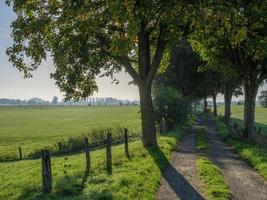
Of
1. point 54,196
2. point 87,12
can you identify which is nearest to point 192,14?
point 87,12

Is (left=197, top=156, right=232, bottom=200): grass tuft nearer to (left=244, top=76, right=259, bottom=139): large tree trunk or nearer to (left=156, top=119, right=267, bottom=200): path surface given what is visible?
(left=156, top=119, right=267, bottom=200): path surface

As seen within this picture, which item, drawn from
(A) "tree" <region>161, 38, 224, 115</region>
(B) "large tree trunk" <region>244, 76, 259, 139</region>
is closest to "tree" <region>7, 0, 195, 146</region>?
(B) "large tree trunk" <region>244, 76, 259, 139</region>

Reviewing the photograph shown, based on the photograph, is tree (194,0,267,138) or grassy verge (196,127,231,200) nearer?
grassy verge (196,127,231,200)

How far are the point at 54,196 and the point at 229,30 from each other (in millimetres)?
15340

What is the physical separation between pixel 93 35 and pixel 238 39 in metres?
9.80

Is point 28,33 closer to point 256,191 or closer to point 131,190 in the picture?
point 131,190

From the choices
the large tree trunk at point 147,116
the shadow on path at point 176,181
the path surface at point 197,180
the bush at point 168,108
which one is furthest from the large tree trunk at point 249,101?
the shadow on path at point 176,181

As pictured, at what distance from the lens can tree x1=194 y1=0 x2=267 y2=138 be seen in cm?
2283

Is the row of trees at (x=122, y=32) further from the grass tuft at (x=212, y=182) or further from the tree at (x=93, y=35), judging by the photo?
the grass tuft at (x=212, y=182)

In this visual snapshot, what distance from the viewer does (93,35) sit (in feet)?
89.2

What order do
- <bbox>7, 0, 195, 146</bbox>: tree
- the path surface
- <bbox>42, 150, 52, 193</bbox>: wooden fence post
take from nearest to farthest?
the path surface
<bbox>42, 150, 52, 193</bbox>: wooden fence post
<bbox>7, 0, 195, 146</bbox>: tree

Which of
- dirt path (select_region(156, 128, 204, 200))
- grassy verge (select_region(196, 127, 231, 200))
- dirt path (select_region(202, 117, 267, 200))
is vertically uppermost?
grassy verge (select_region(196, 127, 231, 200))

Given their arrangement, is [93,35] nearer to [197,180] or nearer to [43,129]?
[197,180]

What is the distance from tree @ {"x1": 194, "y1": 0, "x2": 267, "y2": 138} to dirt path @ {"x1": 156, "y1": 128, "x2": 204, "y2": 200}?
772 cm
